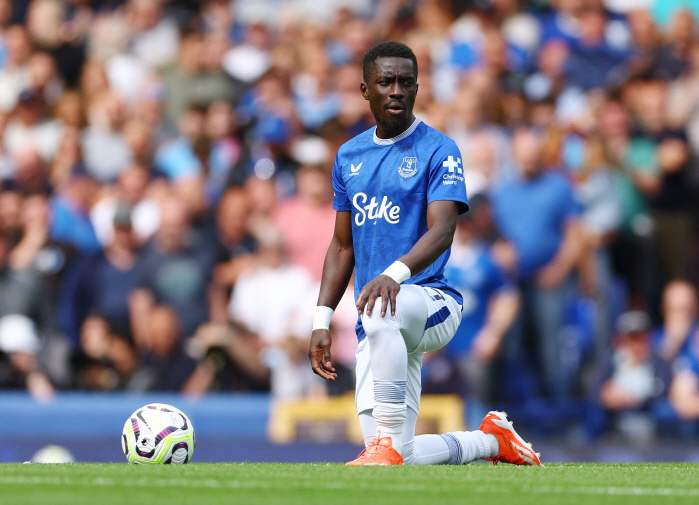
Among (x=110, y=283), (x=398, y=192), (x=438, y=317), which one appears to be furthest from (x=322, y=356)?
(x=110, y=283)

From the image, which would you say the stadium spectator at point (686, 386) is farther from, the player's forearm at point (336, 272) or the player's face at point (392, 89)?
the player's face at point (392, 89)

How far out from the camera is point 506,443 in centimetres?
553

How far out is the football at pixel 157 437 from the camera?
5.55m

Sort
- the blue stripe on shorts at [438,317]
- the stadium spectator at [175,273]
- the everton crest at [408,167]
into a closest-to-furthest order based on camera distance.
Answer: the blue stripe on shorts at [438,317] → the everton crest at [408,167] → the stadium spectator at [175,273]

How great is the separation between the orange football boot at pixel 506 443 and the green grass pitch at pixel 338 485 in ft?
1.51

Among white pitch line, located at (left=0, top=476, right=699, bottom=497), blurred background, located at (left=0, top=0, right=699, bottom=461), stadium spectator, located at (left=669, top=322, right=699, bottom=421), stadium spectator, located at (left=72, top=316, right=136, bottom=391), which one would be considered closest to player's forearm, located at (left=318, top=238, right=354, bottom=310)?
white pitch line, located at (left=0, top=476, right=699, bottom=497)

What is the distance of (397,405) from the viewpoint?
478cm

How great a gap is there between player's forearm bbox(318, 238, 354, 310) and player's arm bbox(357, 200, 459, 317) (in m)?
0.60

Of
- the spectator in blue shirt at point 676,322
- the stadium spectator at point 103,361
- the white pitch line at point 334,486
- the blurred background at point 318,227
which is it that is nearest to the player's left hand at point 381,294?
the white pitch line at point 334,486

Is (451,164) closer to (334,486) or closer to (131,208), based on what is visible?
(334,486)

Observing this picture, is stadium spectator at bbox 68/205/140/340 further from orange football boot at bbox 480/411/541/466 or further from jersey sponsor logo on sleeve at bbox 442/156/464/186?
jersey sponsor logo on sleeve at bbox 442/156/464/186

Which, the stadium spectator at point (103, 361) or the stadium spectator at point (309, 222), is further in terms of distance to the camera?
the stadium spectator at point (309, 222)

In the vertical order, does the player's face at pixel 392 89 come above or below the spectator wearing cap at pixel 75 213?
above

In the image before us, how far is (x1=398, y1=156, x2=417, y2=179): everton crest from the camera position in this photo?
202 inches
